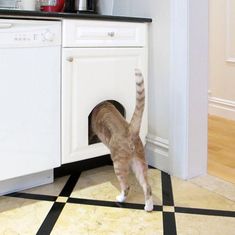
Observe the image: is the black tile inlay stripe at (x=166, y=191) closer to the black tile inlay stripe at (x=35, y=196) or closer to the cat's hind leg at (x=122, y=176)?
the cat's hind leg at (x=122, y=176)

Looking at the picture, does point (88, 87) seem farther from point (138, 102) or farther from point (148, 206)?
point (148, 206)

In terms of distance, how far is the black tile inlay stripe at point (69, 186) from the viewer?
5.59ft

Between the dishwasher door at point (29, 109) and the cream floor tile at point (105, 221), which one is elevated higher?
the dishwasher door at point (29, 109)

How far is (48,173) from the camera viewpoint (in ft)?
5.98

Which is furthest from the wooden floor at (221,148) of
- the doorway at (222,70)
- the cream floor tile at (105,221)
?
the cream floor tile at (105,221)

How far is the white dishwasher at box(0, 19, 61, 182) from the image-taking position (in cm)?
145

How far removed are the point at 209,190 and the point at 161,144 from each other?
0.39 m

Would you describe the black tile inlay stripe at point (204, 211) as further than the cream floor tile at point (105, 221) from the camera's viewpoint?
Yes

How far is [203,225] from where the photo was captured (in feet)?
4.64

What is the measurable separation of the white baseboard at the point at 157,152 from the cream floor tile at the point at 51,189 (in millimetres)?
544

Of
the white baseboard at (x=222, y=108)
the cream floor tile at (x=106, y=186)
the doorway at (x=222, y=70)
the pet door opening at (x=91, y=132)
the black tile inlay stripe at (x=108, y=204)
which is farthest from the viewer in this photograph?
the white baseboard at (x=222, y=108)

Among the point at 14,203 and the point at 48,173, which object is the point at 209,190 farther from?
the point at 14,203

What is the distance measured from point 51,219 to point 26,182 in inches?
14.3

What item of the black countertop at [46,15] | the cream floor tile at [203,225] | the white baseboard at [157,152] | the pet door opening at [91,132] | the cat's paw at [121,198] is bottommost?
the cream floor tile at [203,225]
